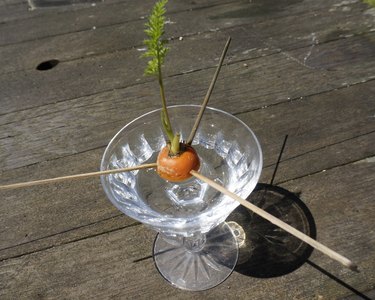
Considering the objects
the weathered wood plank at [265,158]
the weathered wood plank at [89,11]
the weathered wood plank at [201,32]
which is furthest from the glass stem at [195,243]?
the weathered wood plank at [89,11]

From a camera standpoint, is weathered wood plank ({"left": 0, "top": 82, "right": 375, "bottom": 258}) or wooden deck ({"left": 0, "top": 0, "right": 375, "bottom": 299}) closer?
wooden deck ({"left": 0, "top": 0, "right": 375, "bottom": 299})

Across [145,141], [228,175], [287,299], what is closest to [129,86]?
[145,141]

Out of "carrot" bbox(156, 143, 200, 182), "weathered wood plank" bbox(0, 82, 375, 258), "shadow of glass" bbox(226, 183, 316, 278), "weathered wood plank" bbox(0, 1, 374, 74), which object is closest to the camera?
"carrot" bbox(156, 143, 200, 182)

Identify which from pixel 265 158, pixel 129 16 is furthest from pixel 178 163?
pixel 129 16

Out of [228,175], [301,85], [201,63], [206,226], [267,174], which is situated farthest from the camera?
[201,63]

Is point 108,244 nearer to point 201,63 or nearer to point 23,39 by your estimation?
point 201,63

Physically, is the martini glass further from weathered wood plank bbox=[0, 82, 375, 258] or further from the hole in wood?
the hole in wood

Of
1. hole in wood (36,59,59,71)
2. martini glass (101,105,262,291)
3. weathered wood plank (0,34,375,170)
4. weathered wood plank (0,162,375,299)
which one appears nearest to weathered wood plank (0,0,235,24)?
hole in wood (36,59,59,71)
